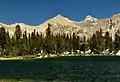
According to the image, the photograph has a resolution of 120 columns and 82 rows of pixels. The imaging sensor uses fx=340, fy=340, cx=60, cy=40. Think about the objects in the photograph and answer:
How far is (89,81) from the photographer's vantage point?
74188mm

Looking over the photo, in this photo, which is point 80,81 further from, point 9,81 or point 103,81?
point 9,81

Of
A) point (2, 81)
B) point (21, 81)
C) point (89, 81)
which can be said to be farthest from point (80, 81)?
point (2, 81)

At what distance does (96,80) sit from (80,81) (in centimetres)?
382

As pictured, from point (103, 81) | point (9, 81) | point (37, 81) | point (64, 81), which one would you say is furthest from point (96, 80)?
point (9, 81)

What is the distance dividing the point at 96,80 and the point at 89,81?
2.45m

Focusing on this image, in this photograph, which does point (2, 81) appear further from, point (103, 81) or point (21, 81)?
point (103, 81)

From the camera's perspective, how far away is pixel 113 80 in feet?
249

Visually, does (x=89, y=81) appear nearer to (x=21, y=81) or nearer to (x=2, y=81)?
(x=21, y=81)

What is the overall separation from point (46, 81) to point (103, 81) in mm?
12622

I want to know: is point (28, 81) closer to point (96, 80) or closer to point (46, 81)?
point (46, 81)

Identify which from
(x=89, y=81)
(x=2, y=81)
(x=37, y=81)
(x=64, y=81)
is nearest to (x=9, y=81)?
(x=2, y=81)

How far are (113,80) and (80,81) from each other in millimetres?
7512

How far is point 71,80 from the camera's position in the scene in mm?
77438

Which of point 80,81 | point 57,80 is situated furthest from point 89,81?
point 57,80
